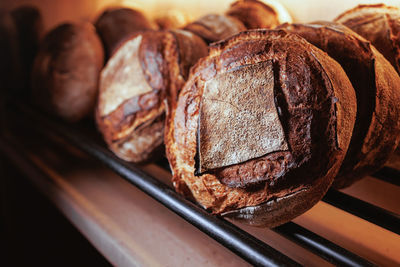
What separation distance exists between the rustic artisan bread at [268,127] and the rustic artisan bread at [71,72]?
758mm

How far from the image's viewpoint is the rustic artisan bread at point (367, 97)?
0.71 m

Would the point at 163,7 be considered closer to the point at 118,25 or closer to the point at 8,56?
the point at 118,25

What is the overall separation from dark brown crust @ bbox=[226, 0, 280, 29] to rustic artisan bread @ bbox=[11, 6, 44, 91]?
1.36 metres

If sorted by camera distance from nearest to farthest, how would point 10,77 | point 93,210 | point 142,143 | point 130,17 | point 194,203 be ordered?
1. point 194,203
2. point 142,143
3. point 93,210
4. point 130,17
5. point 10,77

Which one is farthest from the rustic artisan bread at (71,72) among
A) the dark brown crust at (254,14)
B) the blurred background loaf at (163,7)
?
the dark brown crust at (254,14)

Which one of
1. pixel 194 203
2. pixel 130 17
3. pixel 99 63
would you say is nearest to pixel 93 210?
pixel 194 203

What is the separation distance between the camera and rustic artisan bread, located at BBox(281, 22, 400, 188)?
0.71m

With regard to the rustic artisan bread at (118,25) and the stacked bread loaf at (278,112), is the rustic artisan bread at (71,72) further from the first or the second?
the stacked bread loaf at (278,112)

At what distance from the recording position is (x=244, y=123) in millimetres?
676

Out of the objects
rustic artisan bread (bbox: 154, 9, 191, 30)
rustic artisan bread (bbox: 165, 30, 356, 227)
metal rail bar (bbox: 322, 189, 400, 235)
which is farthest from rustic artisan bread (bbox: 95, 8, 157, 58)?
metal rail bar (bbox: 322, 189, 400, 235)

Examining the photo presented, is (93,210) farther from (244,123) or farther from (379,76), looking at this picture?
(379,76)

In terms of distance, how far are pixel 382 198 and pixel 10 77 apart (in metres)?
2.02

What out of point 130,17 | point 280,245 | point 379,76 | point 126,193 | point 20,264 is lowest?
point 20,264

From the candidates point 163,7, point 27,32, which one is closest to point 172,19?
point 163,7
